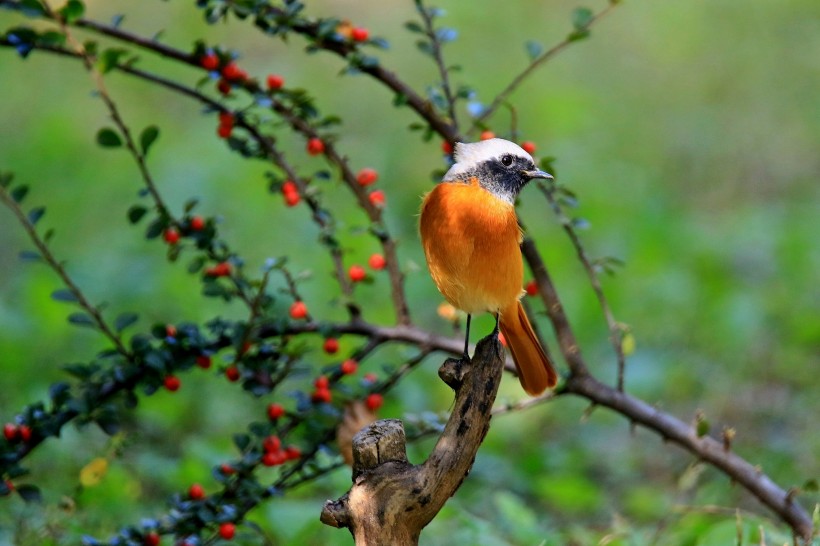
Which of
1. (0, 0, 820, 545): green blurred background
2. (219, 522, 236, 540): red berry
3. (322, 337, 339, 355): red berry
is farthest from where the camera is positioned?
(0, 0, 820, 545): green blurred background

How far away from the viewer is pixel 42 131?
8297 mm

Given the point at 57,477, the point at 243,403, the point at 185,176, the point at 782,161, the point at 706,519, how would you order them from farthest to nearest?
the point at 782,161 → the point at 185,176 → the point at 243,403 → the point at 57,477 → the point at 706,519

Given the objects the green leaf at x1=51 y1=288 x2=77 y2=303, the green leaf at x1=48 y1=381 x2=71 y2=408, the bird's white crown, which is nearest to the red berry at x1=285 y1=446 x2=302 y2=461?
the green leaf at x1=48 y1=381 x2=71 y2=408

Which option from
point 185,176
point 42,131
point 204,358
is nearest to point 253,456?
point 204,358

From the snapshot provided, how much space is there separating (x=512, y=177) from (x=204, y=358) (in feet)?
3.59

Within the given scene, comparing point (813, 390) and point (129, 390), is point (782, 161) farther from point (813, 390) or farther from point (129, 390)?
point (129, 390)

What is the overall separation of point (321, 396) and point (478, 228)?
89cm

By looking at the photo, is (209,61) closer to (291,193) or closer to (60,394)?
(291,193)

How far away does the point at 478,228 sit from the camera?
2.91m

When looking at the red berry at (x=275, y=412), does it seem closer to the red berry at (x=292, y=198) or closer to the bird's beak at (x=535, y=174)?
the red berry at (x=292, y=198)

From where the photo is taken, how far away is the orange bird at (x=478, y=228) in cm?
290

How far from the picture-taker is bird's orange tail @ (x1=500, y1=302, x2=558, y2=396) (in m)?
3.26

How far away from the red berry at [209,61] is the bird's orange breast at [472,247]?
2.88 feet

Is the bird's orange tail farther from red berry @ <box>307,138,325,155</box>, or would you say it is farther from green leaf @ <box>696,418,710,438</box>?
red berry @ <box>307,138,325,155</box>
